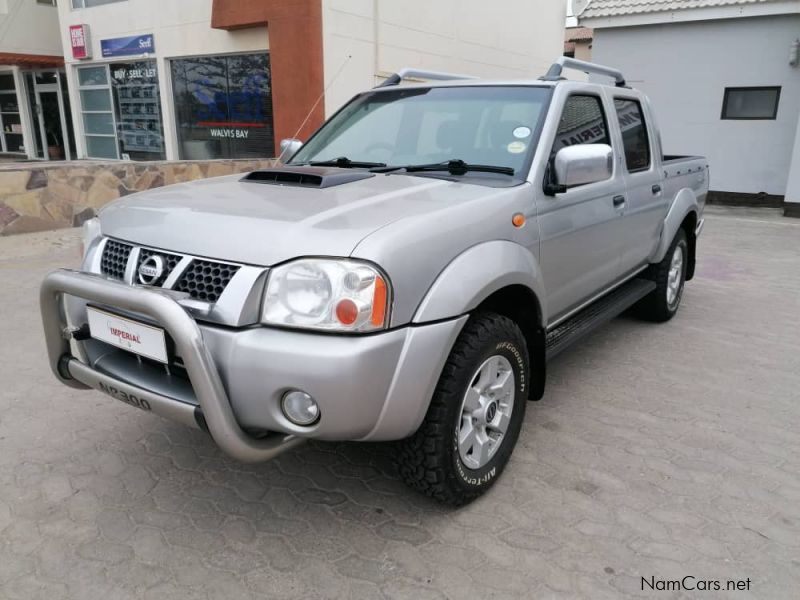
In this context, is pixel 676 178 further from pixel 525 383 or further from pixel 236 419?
pixel 236 419

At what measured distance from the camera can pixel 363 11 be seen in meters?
12.0

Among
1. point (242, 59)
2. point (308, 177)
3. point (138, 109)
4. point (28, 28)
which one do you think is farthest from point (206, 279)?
point (28, 28)

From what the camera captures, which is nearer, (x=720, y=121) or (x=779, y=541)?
(x=779, y=541)

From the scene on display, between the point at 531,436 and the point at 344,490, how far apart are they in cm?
108

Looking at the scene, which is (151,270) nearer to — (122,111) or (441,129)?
(441,129)

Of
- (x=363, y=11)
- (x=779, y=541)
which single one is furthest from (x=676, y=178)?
(x=363, y=11)

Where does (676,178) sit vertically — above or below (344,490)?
above

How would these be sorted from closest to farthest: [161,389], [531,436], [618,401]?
1. [161,389]
2. [531,436]
3. [618,401]

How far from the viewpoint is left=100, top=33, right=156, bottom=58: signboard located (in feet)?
45.5

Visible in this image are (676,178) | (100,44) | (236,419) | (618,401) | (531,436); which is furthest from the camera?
(100,44)

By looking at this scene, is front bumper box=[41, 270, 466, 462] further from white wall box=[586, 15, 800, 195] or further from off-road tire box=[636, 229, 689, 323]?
white wall box=[586, 15, 800, 195]

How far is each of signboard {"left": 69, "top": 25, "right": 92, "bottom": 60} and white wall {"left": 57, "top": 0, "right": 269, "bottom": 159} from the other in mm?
123

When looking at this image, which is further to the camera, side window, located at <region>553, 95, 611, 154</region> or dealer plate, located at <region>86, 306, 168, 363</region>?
side window, located at <region>553, 95, 611, 154</region>

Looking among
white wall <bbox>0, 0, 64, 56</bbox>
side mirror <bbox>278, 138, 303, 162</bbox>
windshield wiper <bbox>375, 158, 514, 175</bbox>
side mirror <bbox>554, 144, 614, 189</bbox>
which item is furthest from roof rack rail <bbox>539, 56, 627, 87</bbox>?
white wall <bbox>0, 0, 64, 56</bbox>
